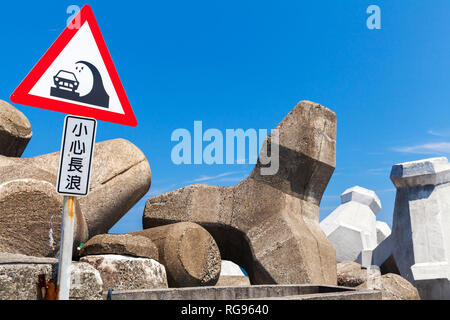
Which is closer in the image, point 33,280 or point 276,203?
point 33,280

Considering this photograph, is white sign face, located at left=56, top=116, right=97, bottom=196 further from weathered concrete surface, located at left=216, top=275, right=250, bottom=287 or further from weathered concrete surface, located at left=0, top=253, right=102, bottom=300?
weathered concrete surface, located at left=216, top=275, right=250, bottom=287

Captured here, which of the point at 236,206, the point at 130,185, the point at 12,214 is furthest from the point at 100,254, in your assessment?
the point at 236,206

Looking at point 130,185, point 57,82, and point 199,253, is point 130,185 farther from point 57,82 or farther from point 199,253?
point 57,82

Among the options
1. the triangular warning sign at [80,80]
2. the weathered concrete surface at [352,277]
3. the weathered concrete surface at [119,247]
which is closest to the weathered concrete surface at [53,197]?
the weathered concrete surface at [119,247]

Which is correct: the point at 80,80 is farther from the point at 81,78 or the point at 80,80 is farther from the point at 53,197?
the point at 53,197

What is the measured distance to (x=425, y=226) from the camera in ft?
30.4

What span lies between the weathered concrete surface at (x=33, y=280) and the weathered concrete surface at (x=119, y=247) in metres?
2.11

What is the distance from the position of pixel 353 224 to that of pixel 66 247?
15.7 metres

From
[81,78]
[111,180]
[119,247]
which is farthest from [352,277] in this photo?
[81,78]

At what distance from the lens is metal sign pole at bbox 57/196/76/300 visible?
6.66 feet

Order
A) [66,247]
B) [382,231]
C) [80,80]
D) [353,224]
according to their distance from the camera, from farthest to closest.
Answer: [382,231] → [353,224] → [80,80] → [66,247]

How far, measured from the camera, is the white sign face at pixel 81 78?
2.10 metres

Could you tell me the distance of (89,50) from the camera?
2256 millimetres
